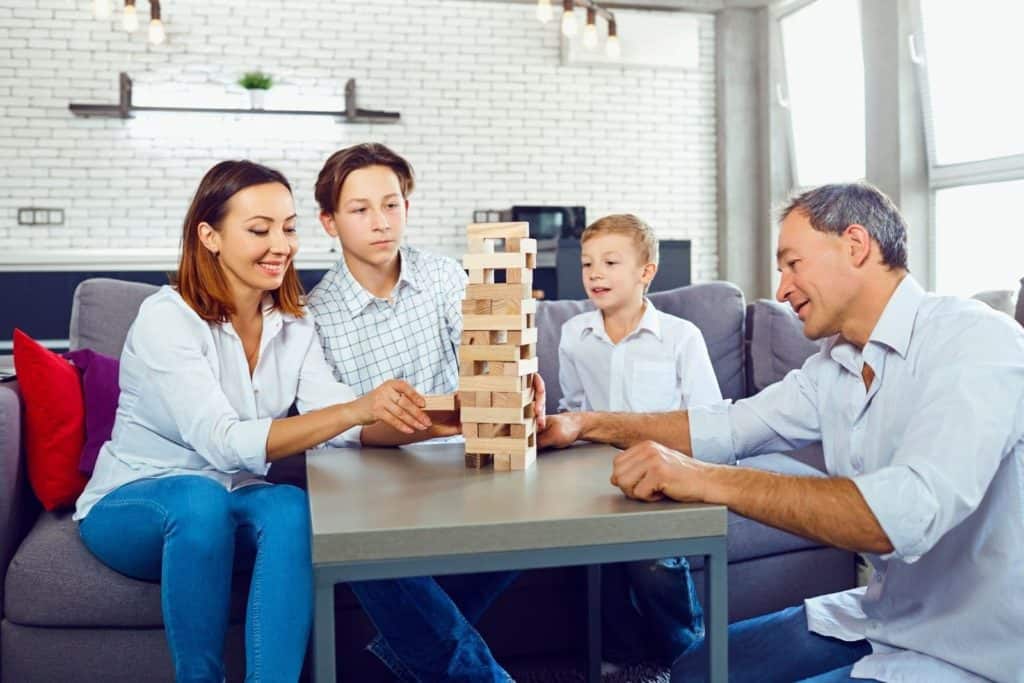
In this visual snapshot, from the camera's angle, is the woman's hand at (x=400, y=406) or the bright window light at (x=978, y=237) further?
the bright window light at (x=978, y=237)

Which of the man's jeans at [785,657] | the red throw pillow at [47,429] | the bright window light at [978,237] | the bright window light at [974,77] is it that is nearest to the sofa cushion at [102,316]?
the red throw pillow at [47,429]

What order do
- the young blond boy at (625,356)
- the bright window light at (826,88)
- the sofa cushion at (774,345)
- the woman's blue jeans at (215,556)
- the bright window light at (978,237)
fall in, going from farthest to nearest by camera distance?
1. the bright window light at (826,88)
2. the bright window light at (978,237)
3. the sofa cushion at (774,345)
4. the young blond boy at (625,356)
5. the woman's blue jeans at (215,556)

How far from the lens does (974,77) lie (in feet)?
18.6

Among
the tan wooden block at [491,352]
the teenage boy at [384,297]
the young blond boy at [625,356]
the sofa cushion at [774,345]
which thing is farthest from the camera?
the sofa cushion at [774,345]

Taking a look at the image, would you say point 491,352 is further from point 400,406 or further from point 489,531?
point 489,531

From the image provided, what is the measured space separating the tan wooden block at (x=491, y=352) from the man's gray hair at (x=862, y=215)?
21.3 inches

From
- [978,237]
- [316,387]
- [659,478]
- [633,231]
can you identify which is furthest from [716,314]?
[978,237]

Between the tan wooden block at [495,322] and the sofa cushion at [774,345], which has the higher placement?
the tan wooden block at [495,322]

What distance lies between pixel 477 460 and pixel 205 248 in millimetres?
884

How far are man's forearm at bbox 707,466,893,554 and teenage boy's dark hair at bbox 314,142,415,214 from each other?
4.30ft

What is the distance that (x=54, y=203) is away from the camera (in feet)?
22.4

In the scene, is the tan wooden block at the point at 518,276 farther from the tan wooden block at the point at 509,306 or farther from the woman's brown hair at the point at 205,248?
the woman's brown hair at the point at 205,248

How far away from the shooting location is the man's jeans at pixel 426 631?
1.87m

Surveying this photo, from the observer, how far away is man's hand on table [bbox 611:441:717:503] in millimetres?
1301
